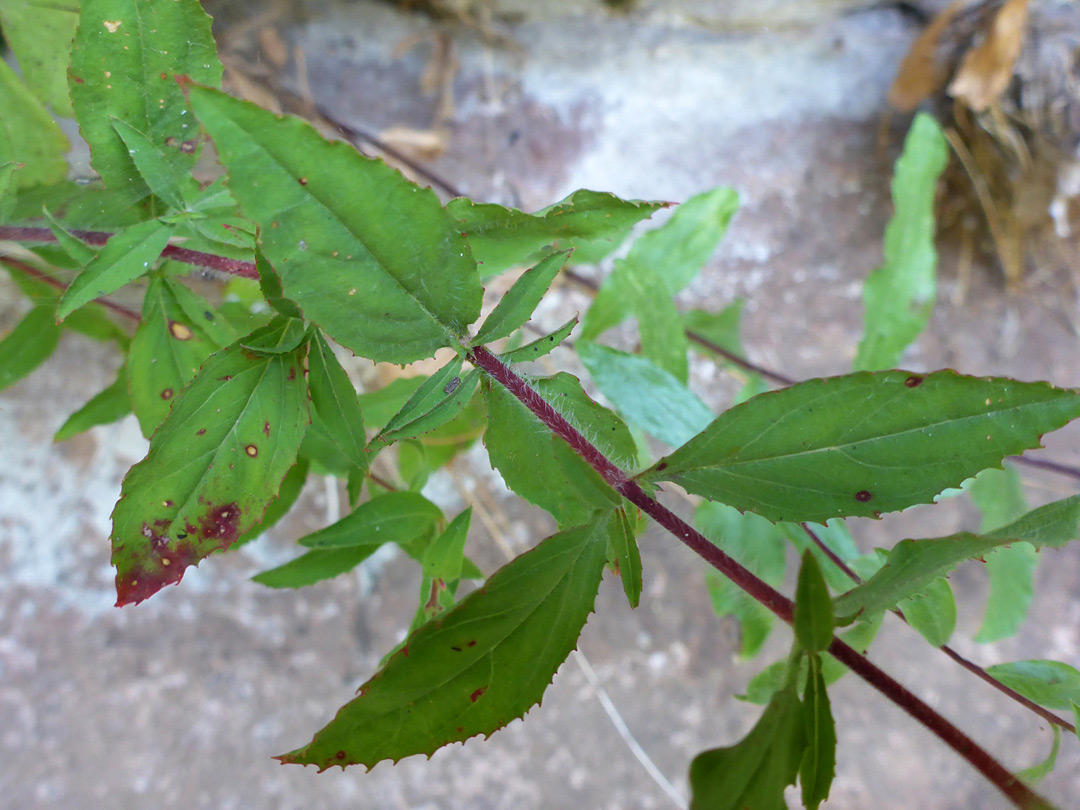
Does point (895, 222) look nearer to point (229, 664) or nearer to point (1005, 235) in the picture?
point (1005, 235)

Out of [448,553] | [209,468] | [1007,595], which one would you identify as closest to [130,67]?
[209,468]

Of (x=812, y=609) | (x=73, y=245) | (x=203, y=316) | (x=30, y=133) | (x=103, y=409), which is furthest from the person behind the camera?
(x=103, y=409)

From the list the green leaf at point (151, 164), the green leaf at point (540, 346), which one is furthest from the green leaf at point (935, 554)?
the green leaf at point (151, 164)

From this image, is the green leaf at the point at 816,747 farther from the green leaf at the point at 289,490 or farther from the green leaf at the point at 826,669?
the green leaf at the point at 289,490

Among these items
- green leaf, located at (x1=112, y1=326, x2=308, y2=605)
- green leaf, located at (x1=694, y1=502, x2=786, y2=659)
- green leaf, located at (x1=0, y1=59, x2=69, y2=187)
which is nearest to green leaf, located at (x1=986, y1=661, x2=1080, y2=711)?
green leaf, located at (x1=694, y1=502, x2=786, y2=659)

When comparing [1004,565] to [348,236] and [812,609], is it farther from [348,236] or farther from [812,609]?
[348,236]

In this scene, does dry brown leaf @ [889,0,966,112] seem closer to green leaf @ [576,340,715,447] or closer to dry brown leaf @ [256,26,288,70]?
green leaf @ [576,340,715,447]
